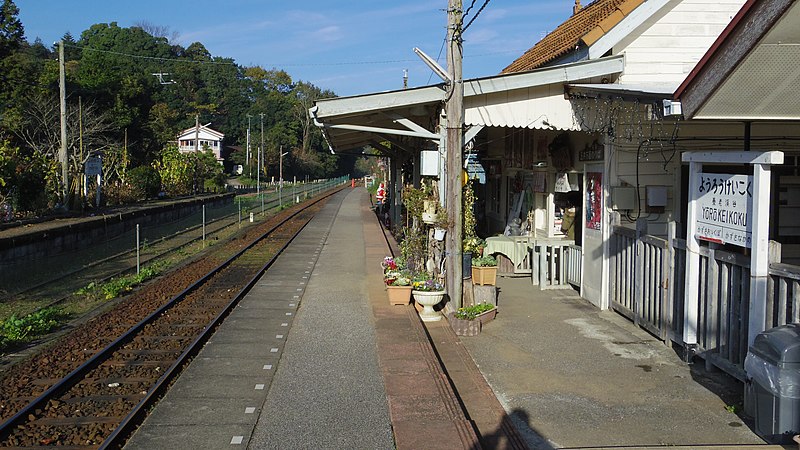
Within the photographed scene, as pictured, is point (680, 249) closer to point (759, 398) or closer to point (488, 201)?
point (759, 398)

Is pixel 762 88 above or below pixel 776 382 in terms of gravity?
above

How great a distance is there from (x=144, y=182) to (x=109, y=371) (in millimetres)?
30544

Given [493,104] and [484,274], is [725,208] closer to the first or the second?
[493,104]

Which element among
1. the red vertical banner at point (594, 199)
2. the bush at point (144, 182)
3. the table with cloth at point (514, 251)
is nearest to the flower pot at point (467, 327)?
the red vertical banner at point (594, 199)

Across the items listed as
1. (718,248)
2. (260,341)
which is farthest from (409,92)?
(718,248)

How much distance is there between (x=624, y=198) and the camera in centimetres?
1045

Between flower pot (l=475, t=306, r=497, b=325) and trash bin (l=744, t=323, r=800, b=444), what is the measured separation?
4340 millimetres

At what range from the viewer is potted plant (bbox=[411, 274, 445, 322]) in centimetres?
1079

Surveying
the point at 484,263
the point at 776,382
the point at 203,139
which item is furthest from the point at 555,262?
the point at 203,139

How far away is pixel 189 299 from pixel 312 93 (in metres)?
103

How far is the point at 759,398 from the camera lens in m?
5.82

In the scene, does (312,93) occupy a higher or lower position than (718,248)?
higher

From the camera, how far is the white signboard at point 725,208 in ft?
21.9

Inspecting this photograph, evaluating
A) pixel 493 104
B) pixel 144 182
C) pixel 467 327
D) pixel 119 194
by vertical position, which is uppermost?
pixel 493 104
